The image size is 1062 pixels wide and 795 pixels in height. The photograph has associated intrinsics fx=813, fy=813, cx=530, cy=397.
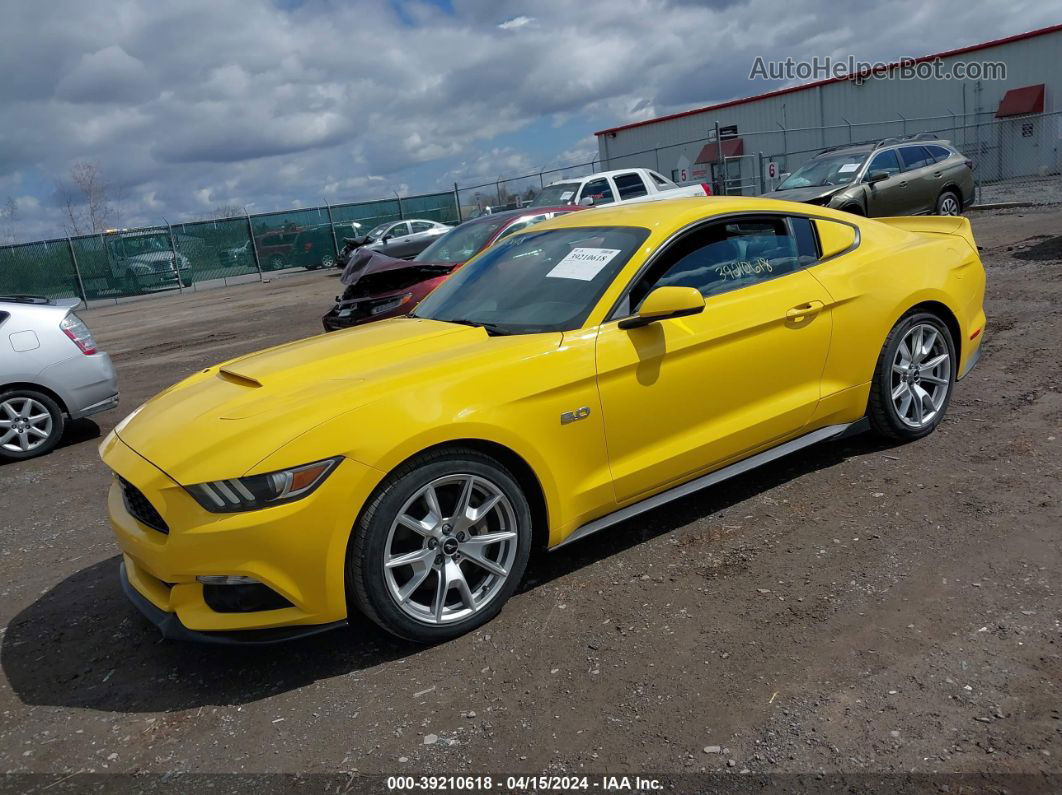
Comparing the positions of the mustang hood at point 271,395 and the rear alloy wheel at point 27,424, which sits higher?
the mustang hood at point 271,395

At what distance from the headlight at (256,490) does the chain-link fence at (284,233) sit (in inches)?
924

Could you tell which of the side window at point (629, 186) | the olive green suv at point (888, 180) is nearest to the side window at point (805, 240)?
the olive green suv at point (888, 180)

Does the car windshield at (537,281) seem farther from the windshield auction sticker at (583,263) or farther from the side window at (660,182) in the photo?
the side window at (660,182)

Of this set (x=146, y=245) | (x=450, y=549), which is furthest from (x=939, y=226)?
(x=146, y=245)

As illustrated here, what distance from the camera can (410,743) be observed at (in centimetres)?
271

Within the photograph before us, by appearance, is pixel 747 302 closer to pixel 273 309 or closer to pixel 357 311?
pixel 357 311

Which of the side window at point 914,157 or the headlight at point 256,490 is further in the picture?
the side window at point 914,157

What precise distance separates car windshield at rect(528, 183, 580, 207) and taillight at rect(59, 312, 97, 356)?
10.6 meters

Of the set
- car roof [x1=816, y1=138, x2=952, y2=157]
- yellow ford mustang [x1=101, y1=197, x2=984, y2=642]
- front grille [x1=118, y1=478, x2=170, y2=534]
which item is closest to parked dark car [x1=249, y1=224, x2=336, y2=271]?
car roof [x1=816, y1=138, x2=952, y2=157]

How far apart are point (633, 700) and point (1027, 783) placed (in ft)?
3.81

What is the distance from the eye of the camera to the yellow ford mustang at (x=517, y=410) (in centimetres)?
295

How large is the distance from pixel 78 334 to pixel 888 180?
12716 mm

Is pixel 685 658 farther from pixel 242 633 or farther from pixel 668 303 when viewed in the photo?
pixel 242 633

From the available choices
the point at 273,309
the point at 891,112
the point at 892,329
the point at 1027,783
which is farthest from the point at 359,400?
the point at 891,112
